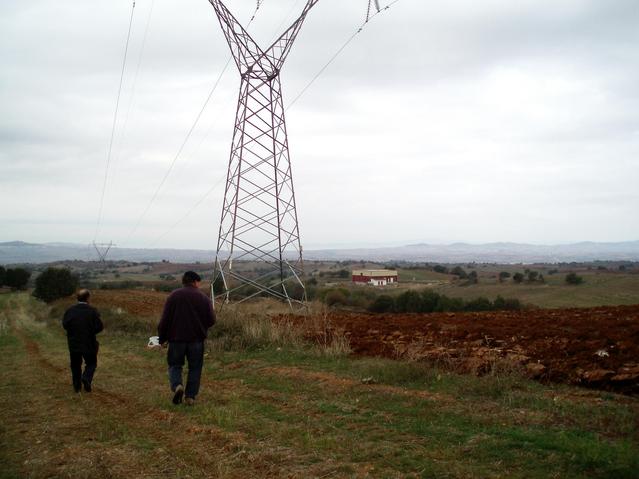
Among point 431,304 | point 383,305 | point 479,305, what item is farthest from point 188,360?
point 383,305

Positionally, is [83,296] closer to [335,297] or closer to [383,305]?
[383,305]

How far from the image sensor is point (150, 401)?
7.96m

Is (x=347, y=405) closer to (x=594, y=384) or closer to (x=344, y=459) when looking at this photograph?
(x=344, y=459)

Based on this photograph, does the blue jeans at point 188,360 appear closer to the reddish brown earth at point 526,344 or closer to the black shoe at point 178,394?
the black shoe at point 178,394

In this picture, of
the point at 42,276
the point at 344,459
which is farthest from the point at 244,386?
the point at 42,276

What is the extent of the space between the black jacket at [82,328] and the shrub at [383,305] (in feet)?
81.2

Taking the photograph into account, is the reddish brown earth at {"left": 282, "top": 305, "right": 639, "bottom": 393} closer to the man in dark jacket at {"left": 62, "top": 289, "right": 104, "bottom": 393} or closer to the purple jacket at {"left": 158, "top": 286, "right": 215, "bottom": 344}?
the purple jacket at {"left": 158, "top": 286, "right": 215, "bottom": 344}

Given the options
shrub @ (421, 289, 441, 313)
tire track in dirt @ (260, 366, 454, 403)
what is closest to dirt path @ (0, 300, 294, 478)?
tire track in dirt @ (260, 366, 454, 403)

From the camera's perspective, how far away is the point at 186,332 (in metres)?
7.62

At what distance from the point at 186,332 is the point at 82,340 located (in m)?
2.55

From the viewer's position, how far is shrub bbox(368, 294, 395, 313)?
3284 cm

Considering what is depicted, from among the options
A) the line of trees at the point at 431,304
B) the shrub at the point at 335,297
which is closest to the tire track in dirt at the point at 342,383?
the line of trees at the point at 431,304

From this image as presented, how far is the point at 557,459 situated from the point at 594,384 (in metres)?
3.20

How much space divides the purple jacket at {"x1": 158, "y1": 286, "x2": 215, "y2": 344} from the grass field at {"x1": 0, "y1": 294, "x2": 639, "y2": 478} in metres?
0.97
